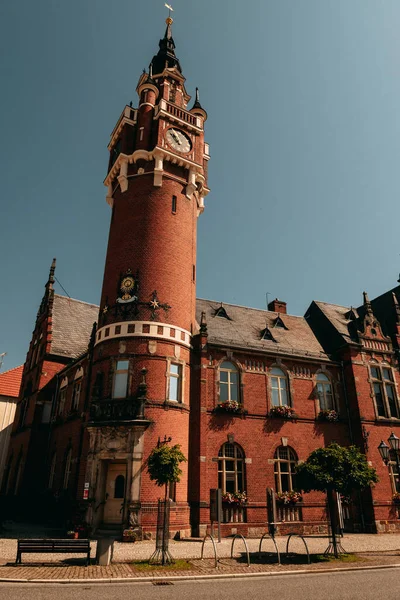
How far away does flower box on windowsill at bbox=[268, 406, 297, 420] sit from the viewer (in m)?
24.7

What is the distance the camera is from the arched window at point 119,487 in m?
20.4

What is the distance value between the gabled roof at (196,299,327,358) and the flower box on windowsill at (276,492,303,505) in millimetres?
8023

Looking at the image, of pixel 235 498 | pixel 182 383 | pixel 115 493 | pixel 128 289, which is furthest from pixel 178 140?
pixel 235 498

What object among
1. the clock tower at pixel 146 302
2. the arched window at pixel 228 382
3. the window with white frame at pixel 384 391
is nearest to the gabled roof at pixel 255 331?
the arched window at pixel 228 382

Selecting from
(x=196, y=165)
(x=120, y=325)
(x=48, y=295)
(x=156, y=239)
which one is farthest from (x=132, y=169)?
(x=48, y=295)

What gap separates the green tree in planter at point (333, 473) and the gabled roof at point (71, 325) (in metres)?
22.2

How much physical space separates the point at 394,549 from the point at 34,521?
20.6 metres

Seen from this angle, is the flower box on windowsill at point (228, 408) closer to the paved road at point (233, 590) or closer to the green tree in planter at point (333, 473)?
the green tree in planter at point (333, 473)

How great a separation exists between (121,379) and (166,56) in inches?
1109

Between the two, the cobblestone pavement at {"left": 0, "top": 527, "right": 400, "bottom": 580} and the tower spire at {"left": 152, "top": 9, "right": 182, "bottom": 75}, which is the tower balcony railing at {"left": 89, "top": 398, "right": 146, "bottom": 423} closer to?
the cobblestone pavement at {"left": 0, "top": 527, "right": 400, "bottom": 580}

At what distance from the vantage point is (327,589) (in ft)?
35.9

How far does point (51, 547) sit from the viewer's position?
1280cm

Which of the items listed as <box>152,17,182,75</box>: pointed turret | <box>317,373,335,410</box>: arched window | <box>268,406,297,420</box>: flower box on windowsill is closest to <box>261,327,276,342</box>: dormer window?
<box>317,373,335,410</box>: arched window

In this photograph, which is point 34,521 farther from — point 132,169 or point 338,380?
point 132,169
